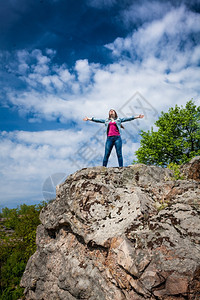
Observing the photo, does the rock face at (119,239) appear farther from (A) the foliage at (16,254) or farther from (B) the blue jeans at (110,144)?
(A) the foliage at (16,254)

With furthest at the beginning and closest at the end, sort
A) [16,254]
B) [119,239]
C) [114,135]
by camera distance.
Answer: [16,254]
[114,135]
[119,239]

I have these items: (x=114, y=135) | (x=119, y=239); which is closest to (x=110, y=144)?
(x=114, y=135)

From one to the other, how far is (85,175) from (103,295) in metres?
3.97

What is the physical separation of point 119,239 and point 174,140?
20.2m

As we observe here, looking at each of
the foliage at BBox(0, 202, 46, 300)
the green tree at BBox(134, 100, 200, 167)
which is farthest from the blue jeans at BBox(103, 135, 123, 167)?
the green tree at BBox(134, 100, 200, 167)

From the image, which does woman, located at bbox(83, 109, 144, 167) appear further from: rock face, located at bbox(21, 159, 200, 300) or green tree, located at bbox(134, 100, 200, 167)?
green tree, located at bbox(134, 100, 200, 167)

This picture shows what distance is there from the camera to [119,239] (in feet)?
16.9

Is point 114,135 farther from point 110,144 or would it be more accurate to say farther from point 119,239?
point 119,239

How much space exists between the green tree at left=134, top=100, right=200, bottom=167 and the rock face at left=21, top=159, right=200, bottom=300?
15.3 meters

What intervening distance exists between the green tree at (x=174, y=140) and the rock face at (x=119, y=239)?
50.4 feet

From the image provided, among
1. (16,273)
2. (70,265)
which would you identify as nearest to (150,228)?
(70,265)

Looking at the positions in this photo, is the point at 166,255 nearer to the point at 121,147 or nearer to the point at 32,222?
the point at 121,147

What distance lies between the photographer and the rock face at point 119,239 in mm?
4398

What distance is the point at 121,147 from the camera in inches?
385
